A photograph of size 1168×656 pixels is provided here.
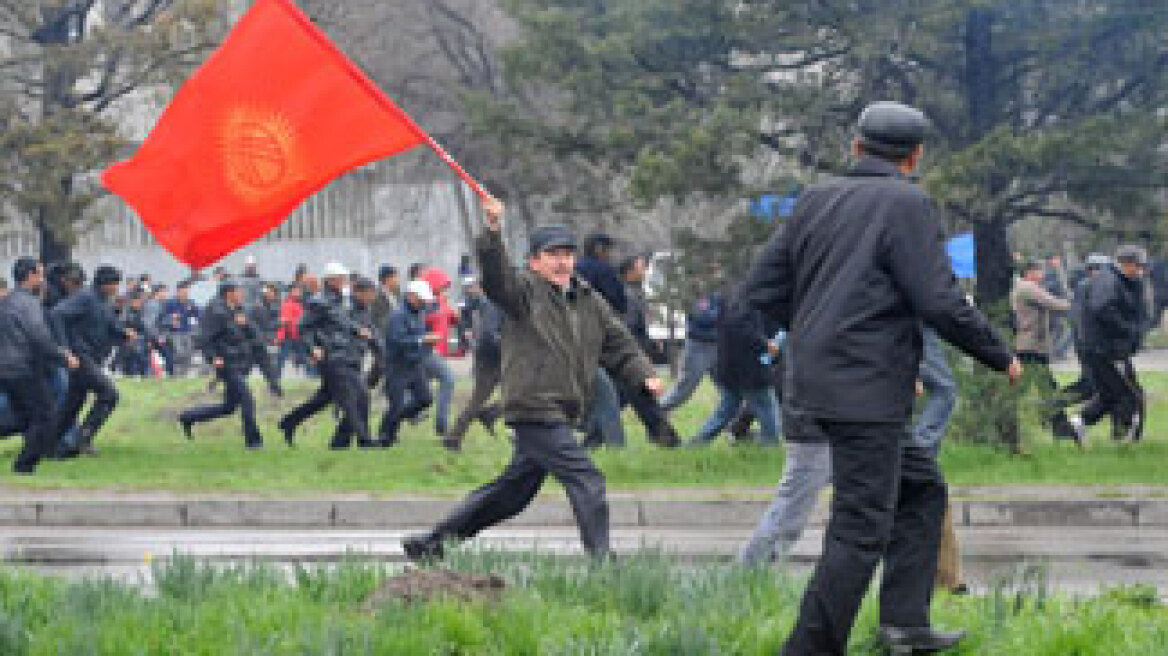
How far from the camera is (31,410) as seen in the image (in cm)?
1734

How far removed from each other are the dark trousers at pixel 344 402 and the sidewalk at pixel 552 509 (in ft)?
13.2

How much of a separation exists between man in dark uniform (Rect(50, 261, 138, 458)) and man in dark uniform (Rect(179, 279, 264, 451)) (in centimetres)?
106

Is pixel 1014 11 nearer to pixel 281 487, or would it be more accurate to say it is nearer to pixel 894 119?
pixel 281 487

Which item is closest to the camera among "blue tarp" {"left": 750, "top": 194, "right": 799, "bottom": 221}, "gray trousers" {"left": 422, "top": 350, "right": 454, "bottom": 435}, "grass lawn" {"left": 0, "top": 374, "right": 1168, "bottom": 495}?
"grass lawn" {"left": 0, "top": 374, "right": 1168, "bottom": 495}

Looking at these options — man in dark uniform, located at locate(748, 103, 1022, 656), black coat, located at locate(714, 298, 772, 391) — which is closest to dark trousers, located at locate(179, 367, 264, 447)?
black coat, located at locate(714, 298, 772, 391)

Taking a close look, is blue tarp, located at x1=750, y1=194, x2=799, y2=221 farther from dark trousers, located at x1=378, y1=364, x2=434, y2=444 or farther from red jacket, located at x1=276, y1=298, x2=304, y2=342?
red jacket, located at x1=276, y1=298, x2=304, y2=342

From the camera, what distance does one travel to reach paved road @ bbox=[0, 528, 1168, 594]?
1091 cm

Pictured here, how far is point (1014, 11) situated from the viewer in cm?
2142

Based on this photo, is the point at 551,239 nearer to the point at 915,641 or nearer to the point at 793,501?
the point at 793,501

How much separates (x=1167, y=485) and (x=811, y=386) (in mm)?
8877

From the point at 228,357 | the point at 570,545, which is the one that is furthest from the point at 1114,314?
the point at 228,357

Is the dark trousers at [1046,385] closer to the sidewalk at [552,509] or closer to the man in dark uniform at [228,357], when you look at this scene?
the sidewalk at [552,509]

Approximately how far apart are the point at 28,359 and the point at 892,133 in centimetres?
1183

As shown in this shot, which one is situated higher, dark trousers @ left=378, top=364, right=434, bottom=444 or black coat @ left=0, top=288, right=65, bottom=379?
black coat @ left=0, top=288, right=65, bottom=379
